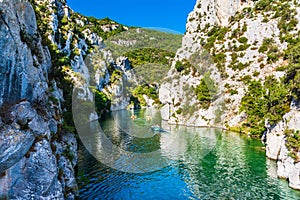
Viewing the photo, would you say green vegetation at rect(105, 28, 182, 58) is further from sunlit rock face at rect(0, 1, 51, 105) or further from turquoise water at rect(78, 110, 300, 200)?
sunlit rock face at rect(0, 1, 51, 105)

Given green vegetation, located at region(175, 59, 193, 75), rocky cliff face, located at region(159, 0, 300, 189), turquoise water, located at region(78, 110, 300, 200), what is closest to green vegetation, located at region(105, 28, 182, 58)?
rocky cliff face, located at region(159, 0, 300, 189)

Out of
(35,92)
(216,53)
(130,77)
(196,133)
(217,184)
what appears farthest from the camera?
(130,77)

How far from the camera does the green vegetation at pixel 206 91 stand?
205 ft

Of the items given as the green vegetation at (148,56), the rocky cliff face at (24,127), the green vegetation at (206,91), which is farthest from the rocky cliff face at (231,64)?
the green vegetation at (148,56)

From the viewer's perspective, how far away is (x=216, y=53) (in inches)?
2798

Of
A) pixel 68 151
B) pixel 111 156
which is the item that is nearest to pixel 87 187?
pixel 68 151

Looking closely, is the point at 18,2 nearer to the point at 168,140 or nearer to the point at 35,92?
the point at 35,92

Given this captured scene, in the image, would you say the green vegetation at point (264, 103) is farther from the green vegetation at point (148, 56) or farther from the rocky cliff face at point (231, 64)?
the green vegetation at point (148, 56)

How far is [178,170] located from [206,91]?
3640cm

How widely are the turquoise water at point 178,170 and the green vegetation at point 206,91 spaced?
16.9 m

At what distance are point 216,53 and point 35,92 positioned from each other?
59.9 m

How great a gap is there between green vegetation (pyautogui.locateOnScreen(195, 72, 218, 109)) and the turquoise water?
55.3ft

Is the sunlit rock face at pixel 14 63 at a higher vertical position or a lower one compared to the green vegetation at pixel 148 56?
lower

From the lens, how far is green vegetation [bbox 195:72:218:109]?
62.4m
